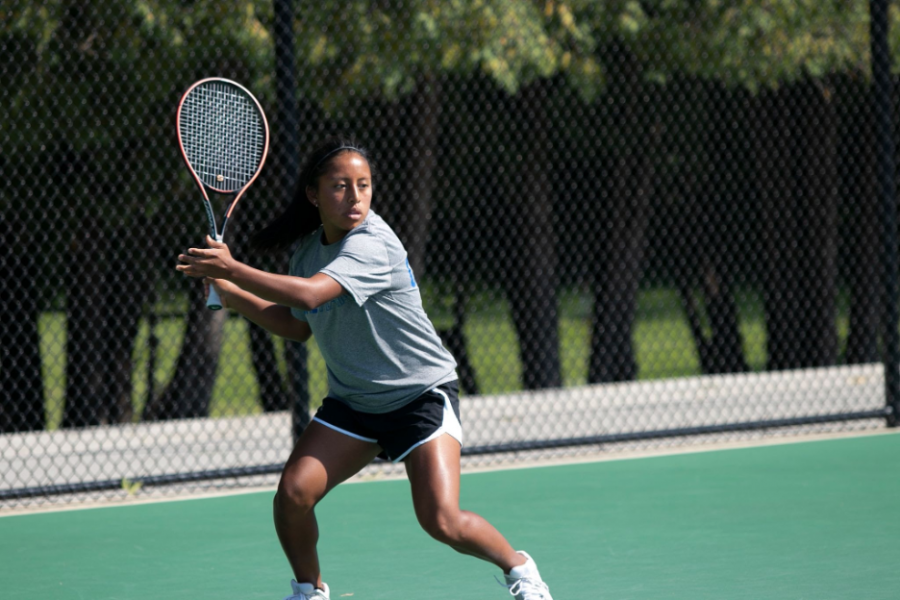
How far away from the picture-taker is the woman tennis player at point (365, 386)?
3.42m

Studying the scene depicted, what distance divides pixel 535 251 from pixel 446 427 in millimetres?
7428

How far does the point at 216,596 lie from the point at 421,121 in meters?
6.37

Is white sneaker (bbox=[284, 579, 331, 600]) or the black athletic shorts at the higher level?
the black athletic shorts

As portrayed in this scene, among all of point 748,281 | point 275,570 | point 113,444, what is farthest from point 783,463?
point 748,281

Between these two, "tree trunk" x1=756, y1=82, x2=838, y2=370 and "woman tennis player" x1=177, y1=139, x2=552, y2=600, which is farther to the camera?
"tree trunk" x1=756, y1=82, x2=838, y2=370

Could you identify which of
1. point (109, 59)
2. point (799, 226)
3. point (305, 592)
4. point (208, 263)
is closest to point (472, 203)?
point (109, 59)

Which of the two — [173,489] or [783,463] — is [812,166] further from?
[173,489]

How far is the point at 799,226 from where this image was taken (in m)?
12.1

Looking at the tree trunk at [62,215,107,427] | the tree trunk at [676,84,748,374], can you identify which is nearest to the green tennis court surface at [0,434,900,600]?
the tree trunk at [62,215,107,427]

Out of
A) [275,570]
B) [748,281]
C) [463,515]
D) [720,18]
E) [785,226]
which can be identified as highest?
[720,18]

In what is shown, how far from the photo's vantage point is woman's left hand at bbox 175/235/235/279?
3.01m

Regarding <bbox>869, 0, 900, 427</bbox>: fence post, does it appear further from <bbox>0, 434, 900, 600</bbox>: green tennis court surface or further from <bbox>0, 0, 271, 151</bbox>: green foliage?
<bbox>0, 0, 271, 151</bbox>: green foliage

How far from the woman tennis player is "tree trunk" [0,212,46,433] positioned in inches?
239

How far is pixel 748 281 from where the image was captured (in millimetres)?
13719
